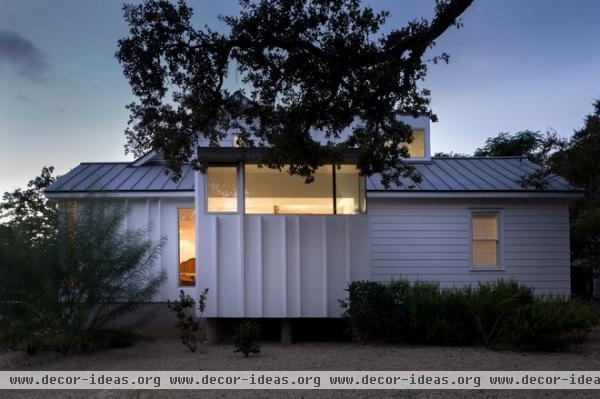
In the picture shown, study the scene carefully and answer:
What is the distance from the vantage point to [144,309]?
13.7 metres

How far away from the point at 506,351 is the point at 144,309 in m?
8.05

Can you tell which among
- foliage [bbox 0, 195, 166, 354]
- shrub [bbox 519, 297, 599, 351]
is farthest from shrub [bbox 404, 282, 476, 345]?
foliage [bbox 0, 195, 166, 354]

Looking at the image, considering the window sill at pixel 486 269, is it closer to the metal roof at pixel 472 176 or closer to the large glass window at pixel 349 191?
the metal roof at pixel 472 176

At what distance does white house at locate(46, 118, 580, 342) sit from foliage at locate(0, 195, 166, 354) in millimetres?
1077

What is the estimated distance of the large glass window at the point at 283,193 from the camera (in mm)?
11977

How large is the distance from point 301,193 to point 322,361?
3.92 meters

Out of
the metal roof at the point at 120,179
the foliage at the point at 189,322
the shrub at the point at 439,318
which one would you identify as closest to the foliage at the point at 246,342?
the foliage at the point at 189,322

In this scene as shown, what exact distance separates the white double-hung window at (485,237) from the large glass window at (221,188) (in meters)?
6.82

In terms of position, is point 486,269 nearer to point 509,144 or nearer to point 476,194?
point 476,194

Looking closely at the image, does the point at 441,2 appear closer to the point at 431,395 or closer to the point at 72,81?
the point at 431,395

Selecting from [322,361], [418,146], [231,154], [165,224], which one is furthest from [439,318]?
[418,146]

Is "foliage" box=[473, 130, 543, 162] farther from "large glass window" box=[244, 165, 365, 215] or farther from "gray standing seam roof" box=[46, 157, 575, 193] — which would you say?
"large glass window" box=[244, 165, 365, 215]

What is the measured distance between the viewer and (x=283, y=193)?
12094 millimetres

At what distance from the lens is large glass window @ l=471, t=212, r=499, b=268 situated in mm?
15383
